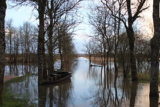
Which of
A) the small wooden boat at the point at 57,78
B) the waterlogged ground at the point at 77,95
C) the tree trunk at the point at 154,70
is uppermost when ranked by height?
the tree trunk at the point at 154,70

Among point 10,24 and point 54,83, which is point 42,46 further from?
point 10,24

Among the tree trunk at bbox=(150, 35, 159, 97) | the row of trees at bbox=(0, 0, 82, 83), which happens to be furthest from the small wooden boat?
the tree trunk at bbox=(150, 35, 159, 97)

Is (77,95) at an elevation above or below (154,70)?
below

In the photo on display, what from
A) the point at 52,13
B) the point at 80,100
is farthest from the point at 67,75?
the point at 80,100

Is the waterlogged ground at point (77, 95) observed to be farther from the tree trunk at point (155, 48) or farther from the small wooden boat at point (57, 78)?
the small wooden boat at point (57, 78)

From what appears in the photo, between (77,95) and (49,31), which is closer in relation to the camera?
(77,95)

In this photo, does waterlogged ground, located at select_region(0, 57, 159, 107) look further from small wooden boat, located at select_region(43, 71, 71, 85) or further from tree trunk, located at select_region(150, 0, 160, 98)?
small wooden boat, located at select_region(43, 71, 71, 85)

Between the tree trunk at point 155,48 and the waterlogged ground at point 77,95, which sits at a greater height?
the tree trunk at point 155,48

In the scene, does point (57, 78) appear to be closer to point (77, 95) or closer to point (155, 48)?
point (77, 95)

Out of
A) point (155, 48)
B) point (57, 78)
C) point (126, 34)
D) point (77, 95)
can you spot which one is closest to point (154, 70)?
point (155, 48)

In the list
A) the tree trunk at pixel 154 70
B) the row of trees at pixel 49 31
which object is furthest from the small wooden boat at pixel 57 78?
the tree trunk at pixel 154 70

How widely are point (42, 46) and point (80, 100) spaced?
10.1 metres

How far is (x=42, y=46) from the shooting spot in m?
26.3

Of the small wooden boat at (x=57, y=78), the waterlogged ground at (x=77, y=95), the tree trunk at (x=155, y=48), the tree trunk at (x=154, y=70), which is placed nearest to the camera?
the waterlogged ground at (x=77, y=95)
